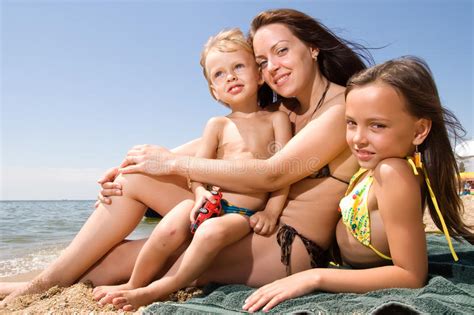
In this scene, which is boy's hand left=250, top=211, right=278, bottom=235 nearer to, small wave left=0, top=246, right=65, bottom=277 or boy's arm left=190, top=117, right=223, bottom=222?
boy's arm left=190, top=117, right=223, bottom=222

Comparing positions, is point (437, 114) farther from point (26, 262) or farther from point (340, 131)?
point (26, 262)

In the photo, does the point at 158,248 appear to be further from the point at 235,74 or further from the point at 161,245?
the point at 235,74

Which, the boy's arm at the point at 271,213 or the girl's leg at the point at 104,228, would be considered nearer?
the boy's arm at the point at 271,213

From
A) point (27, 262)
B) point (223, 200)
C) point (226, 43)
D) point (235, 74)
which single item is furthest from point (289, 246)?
point (27, 262)

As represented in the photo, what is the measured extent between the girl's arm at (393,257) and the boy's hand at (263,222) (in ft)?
1.54

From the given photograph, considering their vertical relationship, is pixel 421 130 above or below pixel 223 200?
above

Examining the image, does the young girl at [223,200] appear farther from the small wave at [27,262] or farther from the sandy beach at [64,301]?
the small wave at [27,262]

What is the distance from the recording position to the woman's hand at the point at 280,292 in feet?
6.81

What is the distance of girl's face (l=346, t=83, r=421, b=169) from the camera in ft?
7.29

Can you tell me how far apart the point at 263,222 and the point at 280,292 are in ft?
1.98

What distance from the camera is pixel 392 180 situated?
2131 millimetres

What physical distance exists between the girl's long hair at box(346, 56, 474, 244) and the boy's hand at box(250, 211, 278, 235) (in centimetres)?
91

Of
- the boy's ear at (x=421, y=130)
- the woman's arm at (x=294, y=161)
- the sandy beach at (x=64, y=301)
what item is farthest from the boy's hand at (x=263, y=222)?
the boy's ear at (x=421, y=130)

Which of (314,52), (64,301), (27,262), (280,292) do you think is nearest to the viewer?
(280,292)
